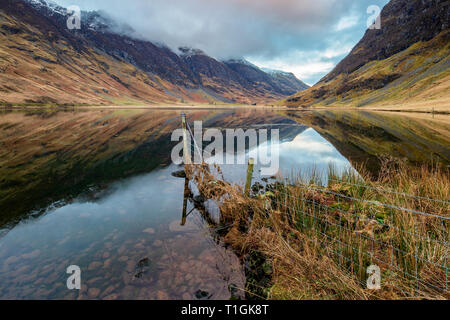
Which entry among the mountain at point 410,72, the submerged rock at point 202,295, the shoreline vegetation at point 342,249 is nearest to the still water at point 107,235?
the submerged rock at point 202,295

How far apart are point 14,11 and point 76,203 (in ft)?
974

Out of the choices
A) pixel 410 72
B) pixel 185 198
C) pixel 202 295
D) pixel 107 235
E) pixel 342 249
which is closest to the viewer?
pixel 202 295

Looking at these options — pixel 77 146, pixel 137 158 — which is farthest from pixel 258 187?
pixel 77 146

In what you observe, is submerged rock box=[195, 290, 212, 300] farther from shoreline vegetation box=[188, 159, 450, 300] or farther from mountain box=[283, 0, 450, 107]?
mountain box=[283, 0, 450, 107]

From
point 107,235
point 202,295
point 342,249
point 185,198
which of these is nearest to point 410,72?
point 185,198

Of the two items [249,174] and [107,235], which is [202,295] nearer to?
[249,174]

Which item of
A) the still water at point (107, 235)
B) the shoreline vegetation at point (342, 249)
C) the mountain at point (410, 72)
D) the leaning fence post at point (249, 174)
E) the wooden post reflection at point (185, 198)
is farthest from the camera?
the mountain at point (410, 72)

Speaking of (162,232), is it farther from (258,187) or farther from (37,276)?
(258,187)

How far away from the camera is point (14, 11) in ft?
653

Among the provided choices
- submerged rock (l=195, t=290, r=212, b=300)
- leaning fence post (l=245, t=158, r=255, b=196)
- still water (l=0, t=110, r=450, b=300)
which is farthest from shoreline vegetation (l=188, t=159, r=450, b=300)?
submerged rock (l=195, t=290, r=212, b=300)

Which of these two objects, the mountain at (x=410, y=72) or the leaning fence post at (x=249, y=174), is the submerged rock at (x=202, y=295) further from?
the mountain at (x=410, y=72)

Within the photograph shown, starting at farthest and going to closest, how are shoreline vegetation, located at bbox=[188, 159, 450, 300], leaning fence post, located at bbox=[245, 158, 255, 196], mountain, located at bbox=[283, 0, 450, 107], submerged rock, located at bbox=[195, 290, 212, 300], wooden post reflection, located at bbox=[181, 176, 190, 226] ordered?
mountain, located at bbox=[283, 0, 450, 107] < wooden post reflection, located at bbox=[181, 176, 190, 226] < leaning fence post, located at bbox=[245, 158, 255, 196] < submerged rock, located at bbox=[195, 290, 212, 300] < shoreline vegetation, located at bbox=[188, 159, 450, 300]

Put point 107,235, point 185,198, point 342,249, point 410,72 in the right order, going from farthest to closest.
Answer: point 410,72, point 185,198, point 107,235, point 342,249
